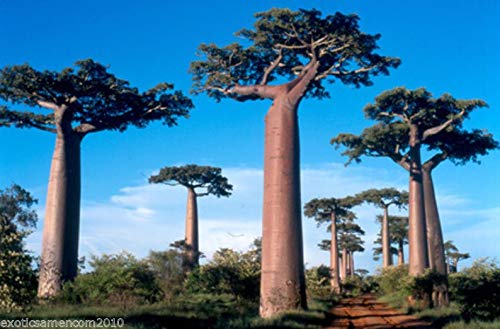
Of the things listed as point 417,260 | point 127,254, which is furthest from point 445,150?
point 127,254

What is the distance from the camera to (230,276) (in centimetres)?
1762

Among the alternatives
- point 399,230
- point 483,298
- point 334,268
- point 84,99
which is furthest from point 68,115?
point 399,230

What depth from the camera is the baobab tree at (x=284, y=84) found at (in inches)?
464

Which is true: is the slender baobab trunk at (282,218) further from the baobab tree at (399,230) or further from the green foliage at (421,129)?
the baobab tree at (399,230)

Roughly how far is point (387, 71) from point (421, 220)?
8.89 meters

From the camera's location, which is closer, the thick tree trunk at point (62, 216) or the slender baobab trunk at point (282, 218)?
the slender baobab trunk at point (282, 218)

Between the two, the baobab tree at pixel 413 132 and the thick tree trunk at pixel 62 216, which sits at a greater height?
the baobab tree at pixel 413 132

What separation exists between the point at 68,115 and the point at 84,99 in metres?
0.81

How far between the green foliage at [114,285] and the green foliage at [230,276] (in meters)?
2.32

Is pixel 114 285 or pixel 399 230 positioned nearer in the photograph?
pixel 114 285

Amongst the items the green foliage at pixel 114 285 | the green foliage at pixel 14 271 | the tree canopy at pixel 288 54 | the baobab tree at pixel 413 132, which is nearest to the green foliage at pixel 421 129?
the baobab tree at pixel 413 132

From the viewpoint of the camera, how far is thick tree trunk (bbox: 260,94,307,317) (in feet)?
38.2

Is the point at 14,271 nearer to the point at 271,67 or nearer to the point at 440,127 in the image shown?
the point at 271,67

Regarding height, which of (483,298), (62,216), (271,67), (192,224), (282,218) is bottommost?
(483,298)
